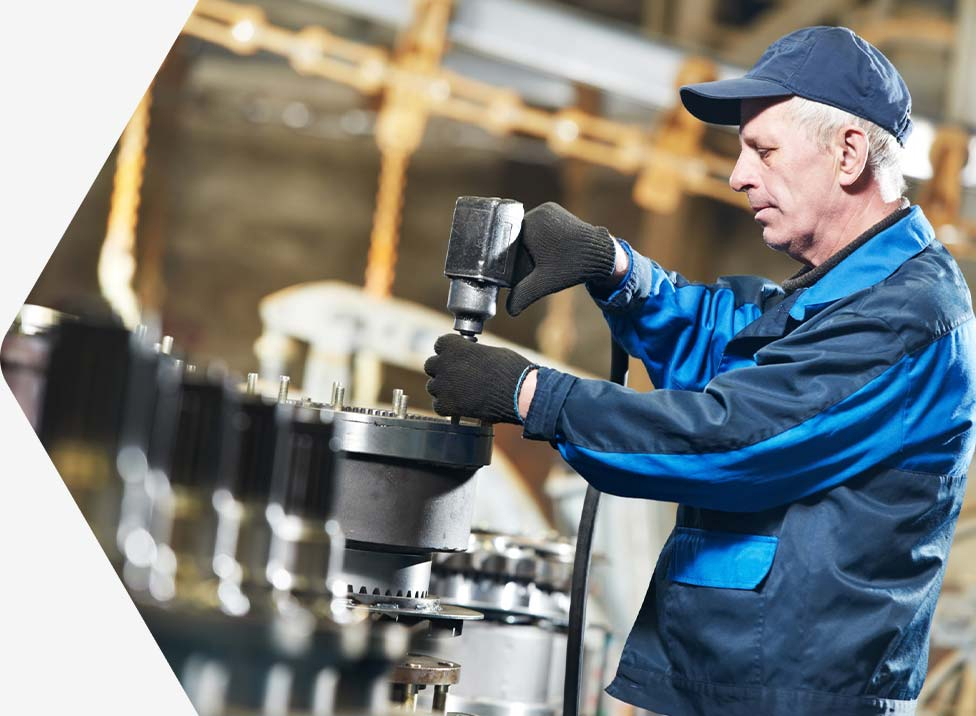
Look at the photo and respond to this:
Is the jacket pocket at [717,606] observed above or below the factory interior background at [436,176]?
below

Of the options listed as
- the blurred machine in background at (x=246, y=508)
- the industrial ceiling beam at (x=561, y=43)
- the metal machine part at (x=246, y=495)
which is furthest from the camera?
the industrial ceiling beam at (x=561, y=43)

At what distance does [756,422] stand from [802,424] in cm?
5

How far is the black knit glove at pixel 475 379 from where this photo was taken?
1370 millimetres

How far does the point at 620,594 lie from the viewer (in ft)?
14.6

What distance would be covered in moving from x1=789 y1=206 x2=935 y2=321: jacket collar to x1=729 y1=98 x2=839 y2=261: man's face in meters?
0.08

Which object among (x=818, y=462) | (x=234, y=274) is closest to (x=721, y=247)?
(x=234, y=274)

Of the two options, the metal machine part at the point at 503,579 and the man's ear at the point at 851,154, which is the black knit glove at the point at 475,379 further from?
the metal machine part at the point at 503,579

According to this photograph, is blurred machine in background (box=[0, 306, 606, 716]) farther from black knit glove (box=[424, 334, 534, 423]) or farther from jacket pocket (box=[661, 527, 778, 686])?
jacket pocket (box=[661, 527, 778, 686])

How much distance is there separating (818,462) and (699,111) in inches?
21.5

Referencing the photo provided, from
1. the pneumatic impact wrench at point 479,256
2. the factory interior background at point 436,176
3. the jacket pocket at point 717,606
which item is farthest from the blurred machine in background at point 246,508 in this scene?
the factory interior background at point 436,176

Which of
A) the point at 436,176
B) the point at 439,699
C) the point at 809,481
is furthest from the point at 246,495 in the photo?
the point at 436,176

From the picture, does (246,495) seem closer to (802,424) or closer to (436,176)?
(802,424)

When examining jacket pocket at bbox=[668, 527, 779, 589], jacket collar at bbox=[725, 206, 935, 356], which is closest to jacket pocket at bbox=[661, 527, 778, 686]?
jacket pocket at bbox=[668, 527, 779, 589]

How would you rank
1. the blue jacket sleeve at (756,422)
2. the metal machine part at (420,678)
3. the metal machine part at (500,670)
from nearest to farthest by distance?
the blue jacket sleeve at (756,422) → the metal machine part at (420,678) → the metal machine part at (500,670)
